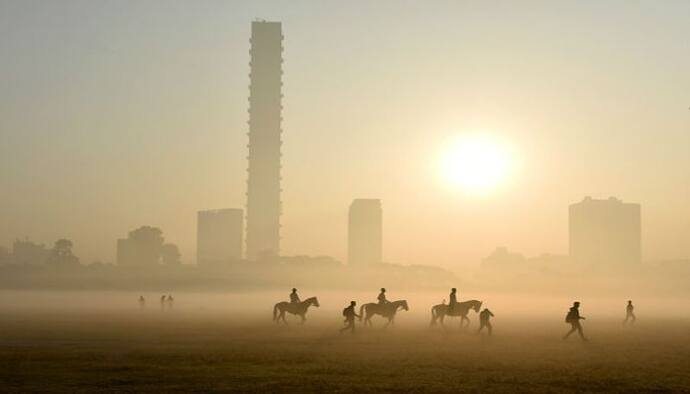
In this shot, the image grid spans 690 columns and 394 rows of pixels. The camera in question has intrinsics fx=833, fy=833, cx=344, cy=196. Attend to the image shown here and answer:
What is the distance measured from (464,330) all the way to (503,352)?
11.8 meters

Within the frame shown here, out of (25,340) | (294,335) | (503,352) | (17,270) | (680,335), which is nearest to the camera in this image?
(503,352)

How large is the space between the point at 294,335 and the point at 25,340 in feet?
40.1

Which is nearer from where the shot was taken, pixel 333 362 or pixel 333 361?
pixel 333 362

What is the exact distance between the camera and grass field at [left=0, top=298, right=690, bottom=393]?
23.2 metres

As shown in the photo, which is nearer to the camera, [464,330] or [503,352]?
[503,352]

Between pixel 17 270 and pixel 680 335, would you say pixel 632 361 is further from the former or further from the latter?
pixel 17 270

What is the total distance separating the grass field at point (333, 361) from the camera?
23234mm

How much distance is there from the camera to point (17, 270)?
19888 centimetres

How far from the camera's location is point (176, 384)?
907 inches

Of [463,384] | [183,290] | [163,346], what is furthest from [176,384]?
[183,290]

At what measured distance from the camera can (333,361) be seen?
28.5 meters

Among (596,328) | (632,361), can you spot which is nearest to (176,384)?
(632,361)

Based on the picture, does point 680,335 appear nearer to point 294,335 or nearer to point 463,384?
point 294,335

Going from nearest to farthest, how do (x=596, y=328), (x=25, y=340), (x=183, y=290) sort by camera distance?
1. (x=25, y=340)
2. (x=596, y=328)
3. (x=183, y=290)
